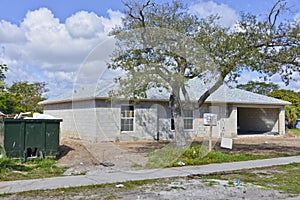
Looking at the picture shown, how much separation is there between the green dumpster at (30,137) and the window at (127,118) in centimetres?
692

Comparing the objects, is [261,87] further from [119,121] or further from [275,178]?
[275,178]

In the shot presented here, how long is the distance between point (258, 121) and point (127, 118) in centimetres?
1420

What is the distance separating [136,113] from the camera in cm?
1850

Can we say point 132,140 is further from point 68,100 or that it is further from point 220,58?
point 220,58

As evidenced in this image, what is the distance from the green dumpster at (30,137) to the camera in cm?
1037

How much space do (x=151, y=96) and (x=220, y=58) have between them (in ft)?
25.4

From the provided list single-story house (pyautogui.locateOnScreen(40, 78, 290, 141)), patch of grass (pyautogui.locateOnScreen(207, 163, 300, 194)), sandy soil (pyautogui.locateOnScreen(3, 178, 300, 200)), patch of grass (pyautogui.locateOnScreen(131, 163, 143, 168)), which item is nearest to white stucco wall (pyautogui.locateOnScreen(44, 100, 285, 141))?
single-story house (pyautogui.locateOnScreen(40, 78, 290, 141))

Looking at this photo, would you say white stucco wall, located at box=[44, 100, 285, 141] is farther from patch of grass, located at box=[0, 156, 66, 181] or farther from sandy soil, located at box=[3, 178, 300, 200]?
sandy soil, located at box=[3, 178, 300, 200]

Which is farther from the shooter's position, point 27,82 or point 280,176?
point 27,82

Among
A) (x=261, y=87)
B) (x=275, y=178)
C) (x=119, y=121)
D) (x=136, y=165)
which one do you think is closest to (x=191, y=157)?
(x=136, y=165)

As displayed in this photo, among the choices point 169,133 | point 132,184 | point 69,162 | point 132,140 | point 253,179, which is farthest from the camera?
point 169,133

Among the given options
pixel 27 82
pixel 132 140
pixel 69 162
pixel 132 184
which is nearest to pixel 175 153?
pixel 69 162

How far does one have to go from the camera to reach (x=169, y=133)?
64.5 ft

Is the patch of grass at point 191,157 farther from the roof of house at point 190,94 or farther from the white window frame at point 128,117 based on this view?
the white window frame at point 128,117
